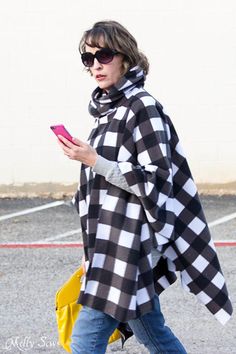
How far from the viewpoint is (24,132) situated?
922 centimetres

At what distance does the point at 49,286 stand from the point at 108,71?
258 centimetres

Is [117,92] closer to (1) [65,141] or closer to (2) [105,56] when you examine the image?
(2) [105,56]

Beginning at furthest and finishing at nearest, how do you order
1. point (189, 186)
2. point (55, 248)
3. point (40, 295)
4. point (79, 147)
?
point (55, 248), point (40, 295), point (189, 186), point (79, 147)

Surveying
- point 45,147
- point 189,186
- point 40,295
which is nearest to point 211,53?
point 45,147

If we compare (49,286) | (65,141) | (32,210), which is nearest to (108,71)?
(65,141)

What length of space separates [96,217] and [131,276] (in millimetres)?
288

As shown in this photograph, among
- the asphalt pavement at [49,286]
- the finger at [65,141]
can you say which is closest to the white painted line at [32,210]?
the asphalt pavement at [49,286]

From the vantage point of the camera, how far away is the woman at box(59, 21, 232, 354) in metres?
3.53

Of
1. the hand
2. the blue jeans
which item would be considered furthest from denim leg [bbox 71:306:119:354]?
the hand

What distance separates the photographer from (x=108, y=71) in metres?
3.71

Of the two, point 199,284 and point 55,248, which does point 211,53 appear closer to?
point 55,248

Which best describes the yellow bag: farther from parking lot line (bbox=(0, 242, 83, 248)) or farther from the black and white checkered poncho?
parking lot line (bbox=(0, 242, 83, 248))

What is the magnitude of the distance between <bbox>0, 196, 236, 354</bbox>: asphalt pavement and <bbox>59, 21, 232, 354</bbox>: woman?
123cm

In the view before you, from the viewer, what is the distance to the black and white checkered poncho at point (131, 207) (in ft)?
11.6
